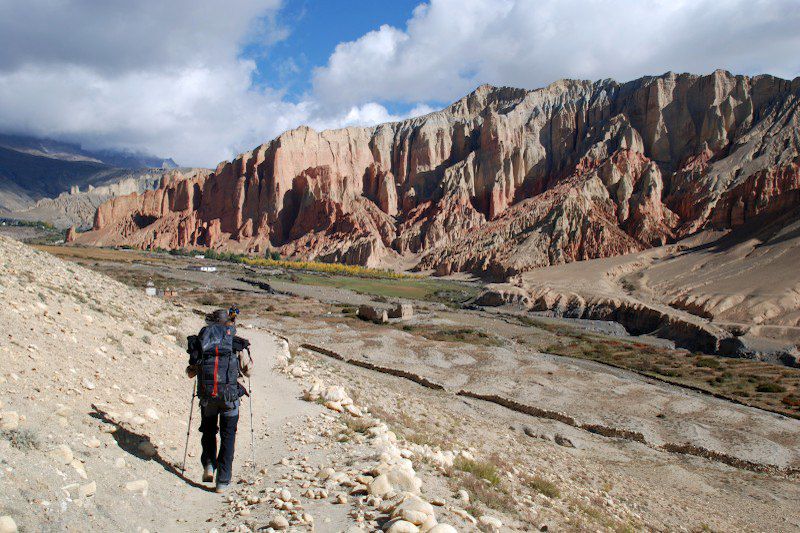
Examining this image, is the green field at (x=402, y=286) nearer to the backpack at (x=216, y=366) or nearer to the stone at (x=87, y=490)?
the backpack at (x=216, y=366)

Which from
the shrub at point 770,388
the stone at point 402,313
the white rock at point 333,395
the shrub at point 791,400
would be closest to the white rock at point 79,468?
the white rock at point 333,395

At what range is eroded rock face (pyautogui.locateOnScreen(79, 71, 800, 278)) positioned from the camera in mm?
97612

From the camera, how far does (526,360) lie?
107ft

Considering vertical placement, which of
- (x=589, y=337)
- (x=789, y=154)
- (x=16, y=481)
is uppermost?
(x=789, y=154)

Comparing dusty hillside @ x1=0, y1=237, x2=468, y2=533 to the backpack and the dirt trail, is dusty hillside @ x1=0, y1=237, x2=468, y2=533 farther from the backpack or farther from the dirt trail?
the backpack

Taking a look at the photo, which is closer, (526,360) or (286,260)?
(526,360)

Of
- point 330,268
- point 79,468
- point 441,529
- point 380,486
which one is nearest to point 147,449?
point 79,468

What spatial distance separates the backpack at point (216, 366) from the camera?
6.42m

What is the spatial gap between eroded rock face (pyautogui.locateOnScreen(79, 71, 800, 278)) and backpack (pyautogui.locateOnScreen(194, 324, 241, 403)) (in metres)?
86.1

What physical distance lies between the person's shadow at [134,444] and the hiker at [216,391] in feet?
0.88

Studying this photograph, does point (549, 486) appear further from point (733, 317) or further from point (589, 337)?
point (733, 317)

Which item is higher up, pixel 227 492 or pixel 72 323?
pixel 72 323

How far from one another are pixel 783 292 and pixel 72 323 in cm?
5643

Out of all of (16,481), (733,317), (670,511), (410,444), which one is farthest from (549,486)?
(733,317)
